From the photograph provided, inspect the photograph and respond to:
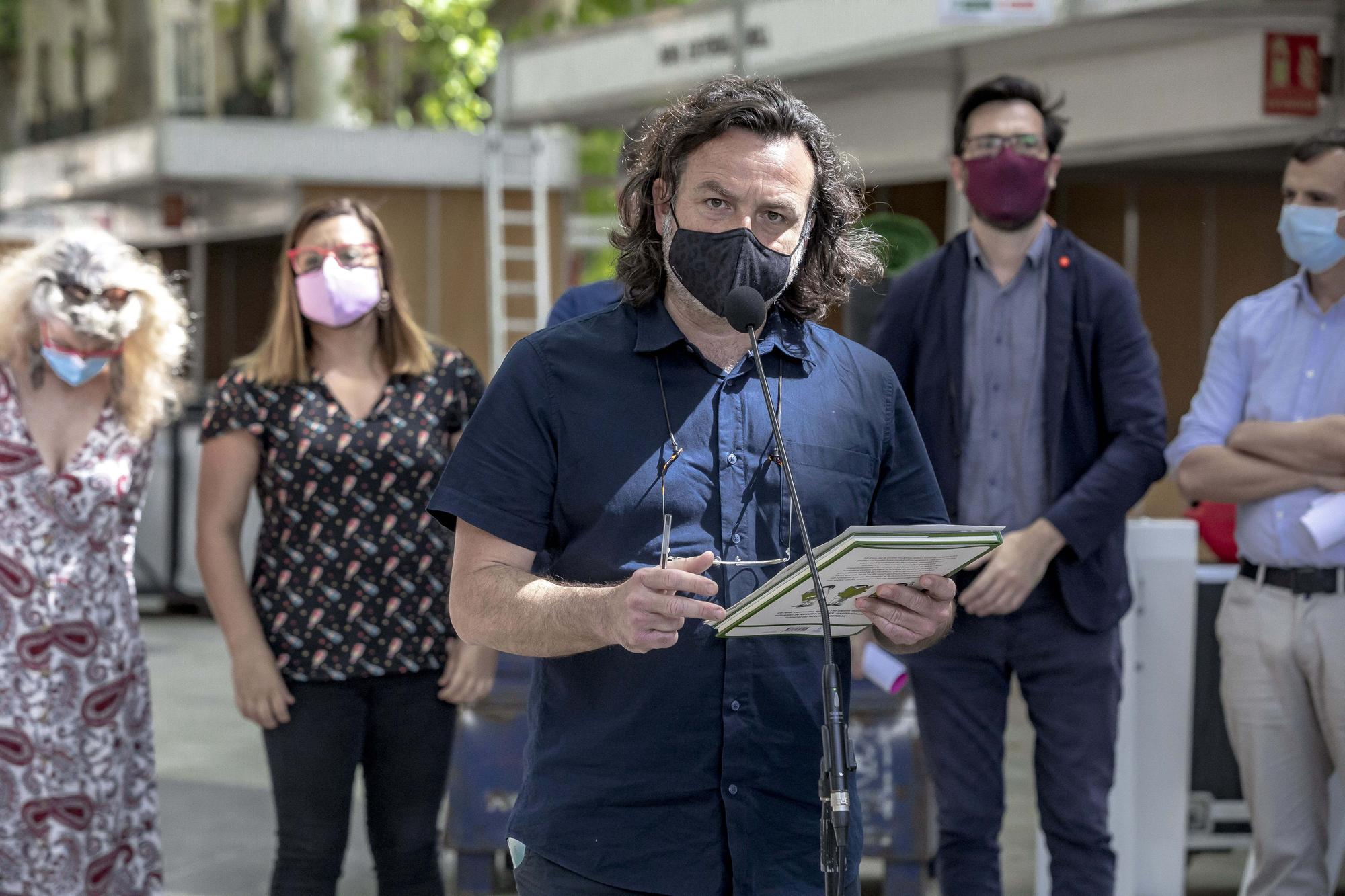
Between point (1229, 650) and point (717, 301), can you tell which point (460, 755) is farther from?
point (717, 301)

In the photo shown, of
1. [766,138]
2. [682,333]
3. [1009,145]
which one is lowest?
[682,333]

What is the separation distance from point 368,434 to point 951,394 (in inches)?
57.9

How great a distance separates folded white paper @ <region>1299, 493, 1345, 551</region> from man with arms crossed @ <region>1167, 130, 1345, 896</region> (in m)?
0.03

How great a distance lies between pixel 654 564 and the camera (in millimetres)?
2529

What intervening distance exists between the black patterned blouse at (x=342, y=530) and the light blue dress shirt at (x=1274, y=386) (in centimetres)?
201

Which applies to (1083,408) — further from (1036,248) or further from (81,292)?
(81,292)

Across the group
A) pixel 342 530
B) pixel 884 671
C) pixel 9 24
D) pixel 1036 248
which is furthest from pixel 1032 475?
pixel 9 24

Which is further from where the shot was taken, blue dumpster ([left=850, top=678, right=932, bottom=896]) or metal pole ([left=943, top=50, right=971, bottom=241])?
metal pole ([left=943, top=50, right=971, bottom=241])

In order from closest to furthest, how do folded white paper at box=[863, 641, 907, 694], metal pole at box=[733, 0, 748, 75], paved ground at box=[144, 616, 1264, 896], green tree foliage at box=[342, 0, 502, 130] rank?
1. folded white paper at box=[863, 641, 907, 694]
2. paved ground at box=[144, 616, 1264, 896]
3. metal pole at box=[733, 0, 748, 75]
4. green tree foliage at box=[342, 0, 502, 130]

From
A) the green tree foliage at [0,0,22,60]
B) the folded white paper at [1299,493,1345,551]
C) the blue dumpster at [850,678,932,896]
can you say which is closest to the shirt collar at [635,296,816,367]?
the folded white paper at [1299,493,1345,551]

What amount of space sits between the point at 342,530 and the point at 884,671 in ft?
6.54

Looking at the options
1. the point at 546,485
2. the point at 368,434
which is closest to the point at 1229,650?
the point at 368,434

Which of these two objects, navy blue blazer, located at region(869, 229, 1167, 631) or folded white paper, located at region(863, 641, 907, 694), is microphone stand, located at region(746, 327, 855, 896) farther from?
folded white paper, located at region(863, 641, 907, 694)

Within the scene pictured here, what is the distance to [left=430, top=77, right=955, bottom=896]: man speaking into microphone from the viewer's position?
252 cm
